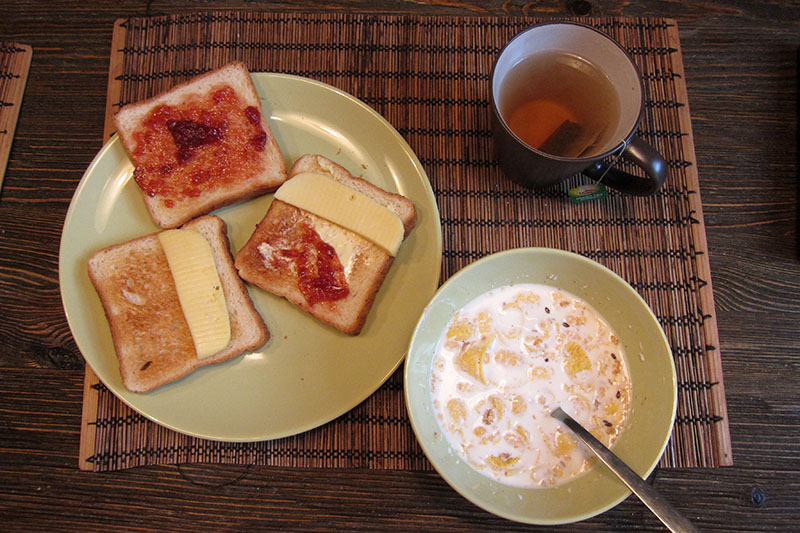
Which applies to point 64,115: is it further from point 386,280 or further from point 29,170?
point 386,280

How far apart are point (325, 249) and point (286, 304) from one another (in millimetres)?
235

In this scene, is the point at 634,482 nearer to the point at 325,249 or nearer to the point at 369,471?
the point at 369,471

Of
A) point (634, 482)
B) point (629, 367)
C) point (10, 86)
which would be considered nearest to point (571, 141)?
point (629, 367)

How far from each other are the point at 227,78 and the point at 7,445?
146 centimetres

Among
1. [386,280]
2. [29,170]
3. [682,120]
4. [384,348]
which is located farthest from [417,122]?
[29,170]

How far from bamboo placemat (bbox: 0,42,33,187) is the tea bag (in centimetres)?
192

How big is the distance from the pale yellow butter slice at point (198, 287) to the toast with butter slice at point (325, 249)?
0.11 m

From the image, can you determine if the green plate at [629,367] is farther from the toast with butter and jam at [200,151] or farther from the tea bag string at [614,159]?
the toast with butter and jam at [200,151]

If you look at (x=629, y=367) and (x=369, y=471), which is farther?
(x=369, y=471)

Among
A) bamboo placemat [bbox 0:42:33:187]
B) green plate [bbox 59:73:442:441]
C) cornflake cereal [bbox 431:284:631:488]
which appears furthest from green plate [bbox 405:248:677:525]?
bamboo placemat [bbox 0:42:33:187]

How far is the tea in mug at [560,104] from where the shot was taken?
1.74m

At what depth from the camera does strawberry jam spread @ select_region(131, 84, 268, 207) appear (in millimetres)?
1818

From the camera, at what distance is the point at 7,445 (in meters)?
1.82

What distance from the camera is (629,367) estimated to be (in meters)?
1.58
